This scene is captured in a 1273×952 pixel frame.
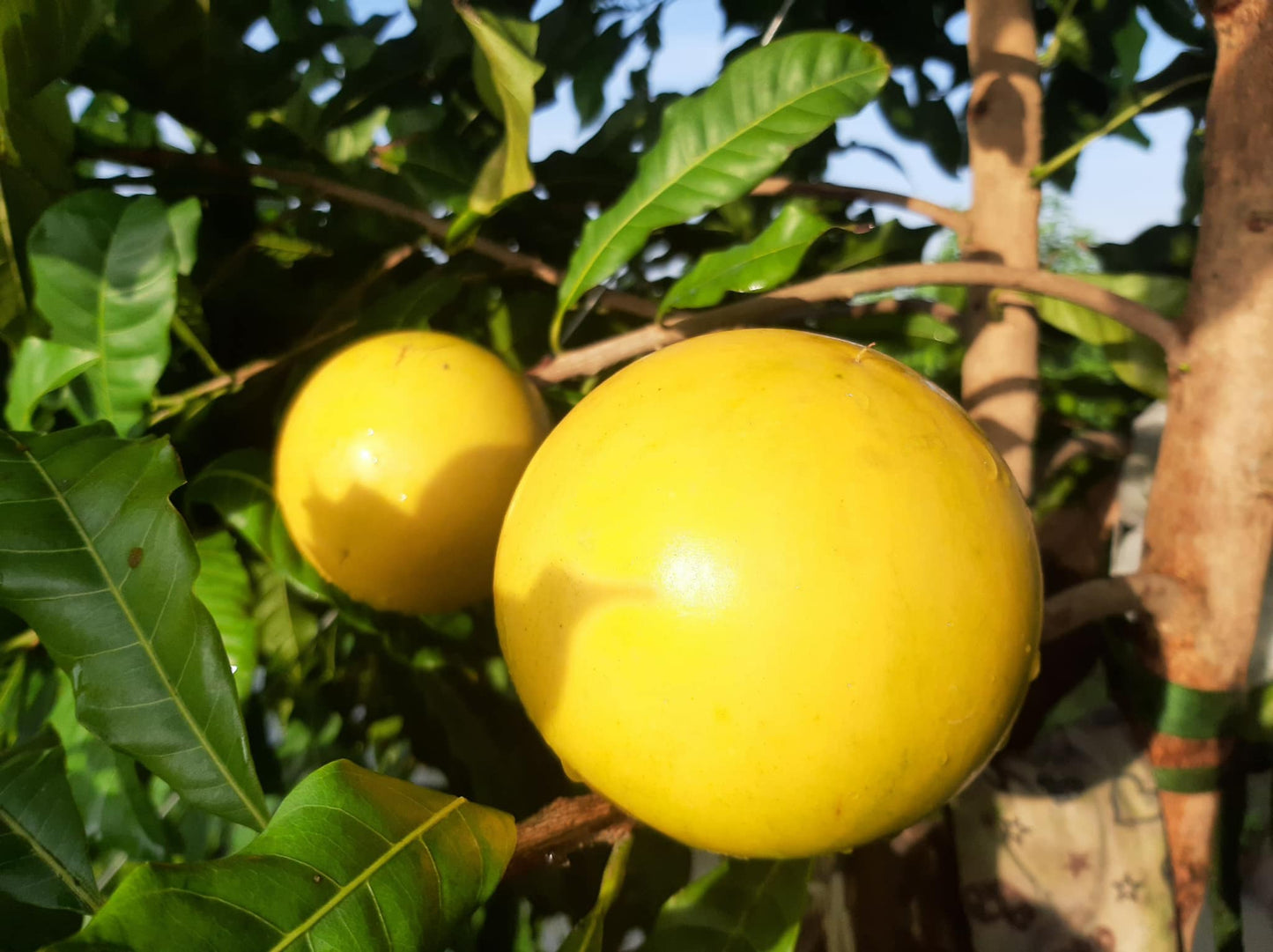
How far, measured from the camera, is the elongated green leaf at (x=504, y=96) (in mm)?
528

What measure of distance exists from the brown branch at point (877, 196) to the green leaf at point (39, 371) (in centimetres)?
48

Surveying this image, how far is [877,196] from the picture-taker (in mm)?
704

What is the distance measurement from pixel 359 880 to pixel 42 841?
9.7 inches

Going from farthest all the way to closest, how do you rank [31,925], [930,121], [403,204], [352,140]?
[930,121] < [352,140] < [403,204] < [31,925]

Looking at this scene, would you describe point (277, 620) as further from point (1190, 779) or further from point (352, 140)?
point (1190, 779)

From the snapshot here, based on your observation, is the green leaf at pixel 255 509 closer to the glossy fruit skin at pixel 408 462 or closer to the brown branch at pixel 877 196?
the glossy fruit skin at pixel 408 462

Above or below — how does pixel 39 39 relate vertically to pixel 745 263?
above

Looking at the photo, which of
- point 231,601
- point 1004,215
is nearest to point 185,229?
point 231,601

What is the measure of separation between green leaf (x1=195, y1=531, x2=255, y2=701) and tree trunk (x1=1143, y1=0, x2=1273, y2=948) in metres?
0.64

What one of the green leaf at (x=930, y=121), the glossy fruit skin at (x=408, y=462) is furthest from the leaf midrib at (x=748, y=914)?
the green leaf at (x=930, y=121)

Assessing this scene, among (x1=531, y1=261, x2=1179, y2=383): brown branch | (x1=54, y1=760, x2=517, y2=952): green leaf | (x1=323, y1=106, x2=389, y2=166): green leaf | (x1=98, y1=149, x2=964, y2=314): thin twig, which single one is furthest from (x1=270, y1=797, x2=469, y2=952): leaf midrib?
(x1=323, y1=106, x2=389, y2=166): green leaf

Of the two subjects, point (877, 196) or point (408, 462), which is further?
point (877, 196)

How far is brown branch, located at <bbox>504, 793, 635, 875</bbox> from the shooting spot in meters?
0.44

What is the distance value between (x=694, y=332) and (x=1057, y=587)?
0.47 metres
